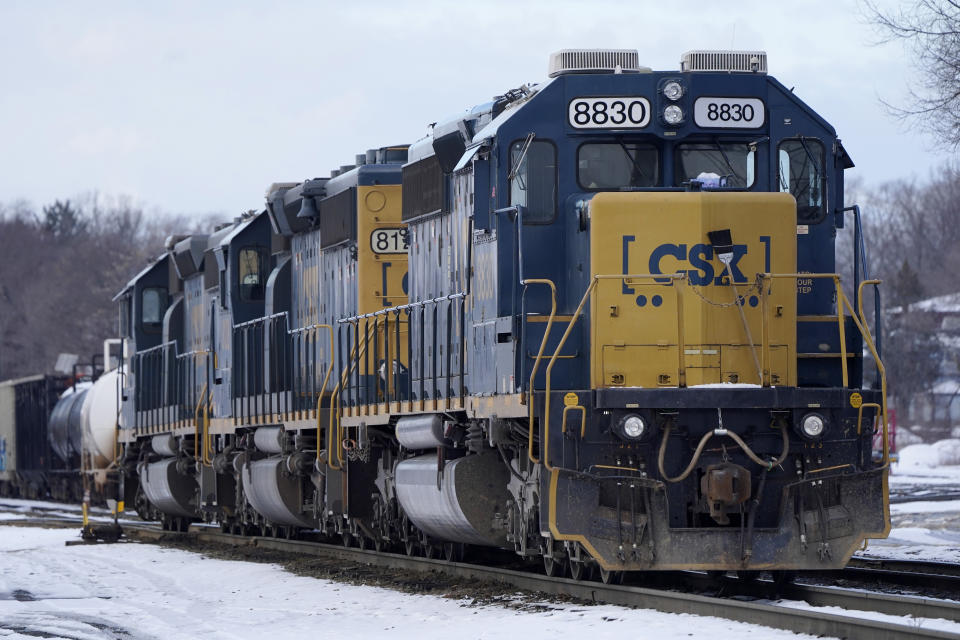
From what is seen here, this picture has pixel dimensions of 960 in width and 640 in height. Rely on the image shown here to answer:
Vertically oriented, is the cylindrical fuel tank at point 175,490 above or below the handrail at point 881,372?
below

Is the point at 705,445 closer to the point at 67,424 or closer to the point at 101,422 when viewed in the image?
the point at 101,422

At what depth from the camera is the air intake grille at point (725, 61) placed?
12.1m

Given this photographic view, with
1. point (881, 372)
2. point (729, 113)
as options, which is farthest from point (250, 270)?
point (881, 372)

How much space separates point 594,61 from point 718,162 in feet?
4.15

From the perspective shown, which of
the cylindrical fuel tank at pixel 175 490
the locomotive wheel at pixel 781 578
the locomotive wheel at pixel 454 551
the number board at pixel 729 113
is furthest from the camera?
the cylindrical fuel tank at pixel 175 490

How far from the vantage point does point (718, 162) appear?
1204 centimetres

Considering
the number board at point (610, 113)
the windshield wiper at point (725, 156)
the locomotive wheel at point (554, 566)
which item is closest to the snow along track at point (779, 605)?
the locomotive wheel at point (554, 566)

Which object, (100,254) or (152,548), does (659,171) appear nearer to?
(152,548)

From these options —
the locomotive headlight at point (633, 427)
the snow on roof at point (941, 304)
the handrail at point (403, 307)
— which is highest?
the snow on roof at point (941, 304)

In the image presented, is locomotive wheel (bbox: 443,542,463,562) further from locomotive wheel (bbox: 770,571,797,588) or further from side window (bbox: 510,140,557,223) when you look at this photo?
side window (bbox: 510,140,557,223)

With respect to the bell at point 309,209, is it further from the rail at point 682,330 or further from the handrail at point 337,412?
the rail at point 682,330

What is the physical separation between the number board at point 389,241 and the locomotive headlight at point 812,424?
6.79 m

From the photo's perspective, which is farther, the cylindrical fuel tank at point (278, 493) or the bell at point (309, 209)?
the bell at point (309, 209)

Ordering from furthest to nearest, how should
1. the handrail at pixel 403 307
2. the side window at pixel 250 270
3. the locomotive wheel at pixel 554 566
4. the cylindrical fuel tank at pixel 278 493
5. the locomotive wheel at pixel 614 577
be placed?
the side window at pixel 250 270 < the cylindrical fuel tank at pixel 278 493 < the handrail at pixel 403 307 < the locomotive wheel at pixel 554 566 < the locomotive wheel at pixel 614 577
